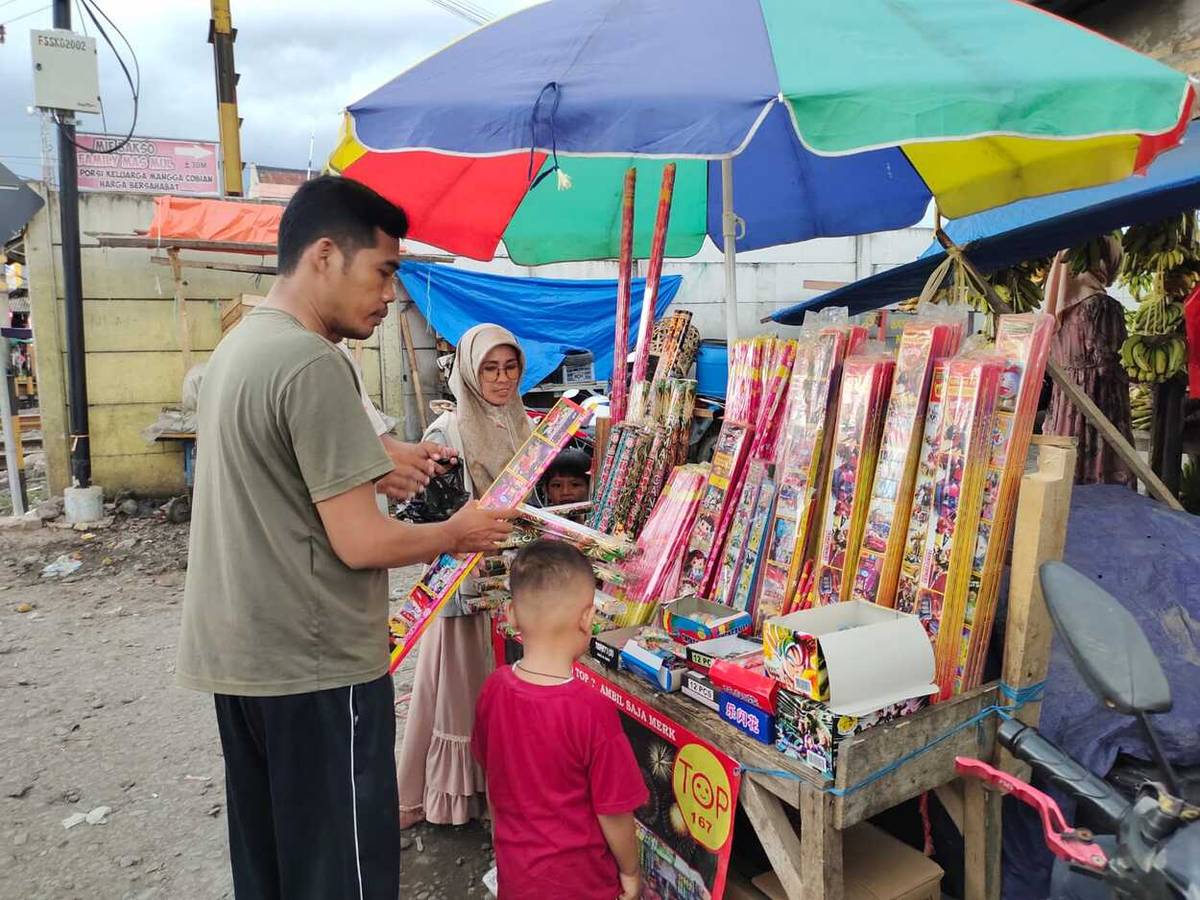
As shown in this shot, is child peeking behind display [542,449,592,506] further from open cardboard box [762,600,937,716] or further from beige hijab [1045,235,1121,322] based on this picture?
beige hijab [1045,235,1121,322]

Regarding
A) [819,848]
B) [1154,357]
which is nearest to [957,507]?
[819,848]

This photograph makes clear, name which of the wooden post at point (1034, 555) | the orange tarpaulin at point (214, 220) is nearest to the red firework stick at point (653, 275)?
the wooden post at point (1034, 555)

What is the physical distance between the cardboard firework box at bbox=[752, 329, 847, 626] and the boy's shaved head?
58 centimetres

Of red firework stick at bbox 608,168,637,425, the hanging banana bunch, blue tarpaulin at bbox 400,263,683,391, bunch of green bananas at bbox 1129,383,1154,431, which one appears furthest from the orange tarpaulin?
bunch of green bananas at bbox 1129,383,1154,431

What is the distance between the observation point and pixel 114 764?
363 cm

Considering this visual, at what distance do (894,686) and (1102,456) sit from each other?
135 inches

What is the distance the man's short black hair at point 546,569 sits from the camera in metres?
1.88

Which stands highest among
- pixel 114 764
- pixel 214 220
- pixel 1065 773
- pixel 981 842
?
pixel 214 220

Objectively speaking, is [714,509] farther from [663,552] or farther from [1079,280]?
[1079,280]

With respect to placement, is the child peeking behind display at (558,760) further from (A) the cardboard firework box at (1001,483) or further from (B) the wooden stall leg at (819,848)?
(A) the cardboard firework box at (1001,483)

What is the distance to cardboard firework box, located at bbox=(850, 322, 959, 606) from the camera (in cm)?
199

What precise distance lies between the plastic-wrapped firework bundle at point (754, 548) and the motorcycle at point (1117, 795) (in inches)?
38.9

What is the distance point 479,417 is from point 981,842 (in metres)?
2.06

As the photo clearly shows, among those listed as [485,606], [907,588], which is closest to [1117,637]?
[907,588]
